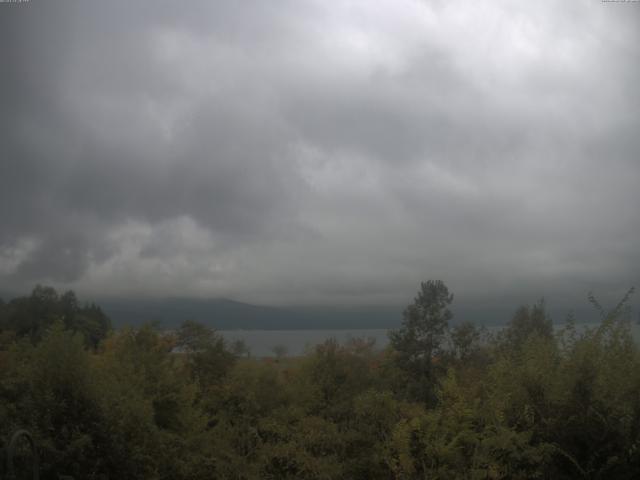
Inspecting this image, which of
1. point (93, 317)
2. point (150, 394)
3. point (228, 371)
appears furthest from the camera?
point (93, 317)

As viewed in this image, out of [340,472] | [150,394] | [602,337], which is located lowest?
[340,472]

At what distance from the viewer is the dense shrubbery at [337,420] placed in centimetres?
1083

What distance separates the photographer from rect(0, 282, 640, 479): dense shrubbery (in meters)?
10.8

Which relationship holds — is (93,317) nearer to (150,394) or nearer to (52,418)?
(150,394)

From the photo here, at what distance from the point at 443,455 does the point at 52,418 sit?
7.88 metres

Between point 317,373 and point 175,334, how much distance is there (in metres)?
10.6

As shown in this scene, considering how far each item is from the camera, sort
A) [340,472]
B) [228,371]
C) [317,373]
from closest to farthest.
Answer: [340,472] < [317,373] < [228,371]

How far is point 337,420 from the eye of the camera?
18.6 m

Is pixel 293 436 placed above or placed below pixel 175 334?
below

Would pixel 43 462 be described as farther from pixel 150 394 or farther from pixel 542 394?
pixel 542 394

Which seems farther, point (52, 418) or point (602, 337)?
point (602, 337)

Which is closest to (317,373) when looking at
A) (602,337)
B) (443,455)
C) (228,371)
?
(228,371)

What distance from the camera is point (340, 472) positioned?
15156 millimetres

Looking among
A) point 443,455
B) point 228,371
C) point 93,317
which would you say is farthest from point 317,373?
point 93,317
